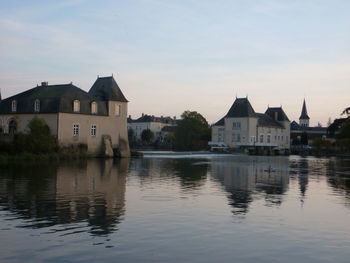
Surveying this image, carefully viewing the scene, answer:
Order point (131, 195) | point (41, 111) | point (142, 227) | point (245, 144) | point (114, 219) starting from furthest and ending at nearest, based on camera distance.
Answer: point (245, 144) < point (41, 111) < point (131, 195) < point (114, 219) < point (142, 227)

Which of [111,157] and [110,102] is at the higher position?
[110,102]

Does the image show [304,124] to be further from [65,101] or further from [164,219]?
[164,219]

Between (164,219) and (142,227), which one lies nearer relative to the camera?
(142,227)

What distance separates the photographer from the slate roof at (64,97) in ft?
178

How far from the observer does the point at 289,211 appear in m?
16.0

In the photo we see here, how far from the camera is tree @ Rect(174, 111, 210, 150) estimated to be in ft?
366

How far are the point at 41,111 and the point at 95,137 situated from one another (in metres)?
7.00

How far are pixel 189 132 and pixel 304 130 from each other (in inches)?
2263

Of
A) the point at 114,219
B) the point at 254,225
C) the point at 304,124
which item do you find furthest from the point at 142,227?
the point at 304,124

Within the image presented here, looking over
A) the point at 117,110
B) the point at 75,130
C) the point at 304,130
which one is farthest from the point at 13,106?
the point at 304,130

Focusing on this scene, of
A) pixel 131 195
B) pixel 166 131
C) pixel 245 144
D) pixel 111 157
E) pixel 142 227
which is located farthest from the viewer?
pixel 166 131

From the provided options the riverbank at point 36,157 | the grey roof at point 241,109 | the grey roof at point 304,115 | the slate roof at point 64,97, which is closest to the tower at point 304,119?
the grey roof at point 304,115

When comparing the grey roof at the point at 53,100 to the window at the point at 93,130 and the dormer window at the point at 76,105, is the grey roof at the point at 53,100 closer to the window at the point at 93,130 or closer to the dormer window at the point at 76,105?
the dormer window at the point at 76,105

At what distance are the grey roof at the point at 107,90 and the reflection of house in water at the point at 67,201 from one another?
3612 centimetres
